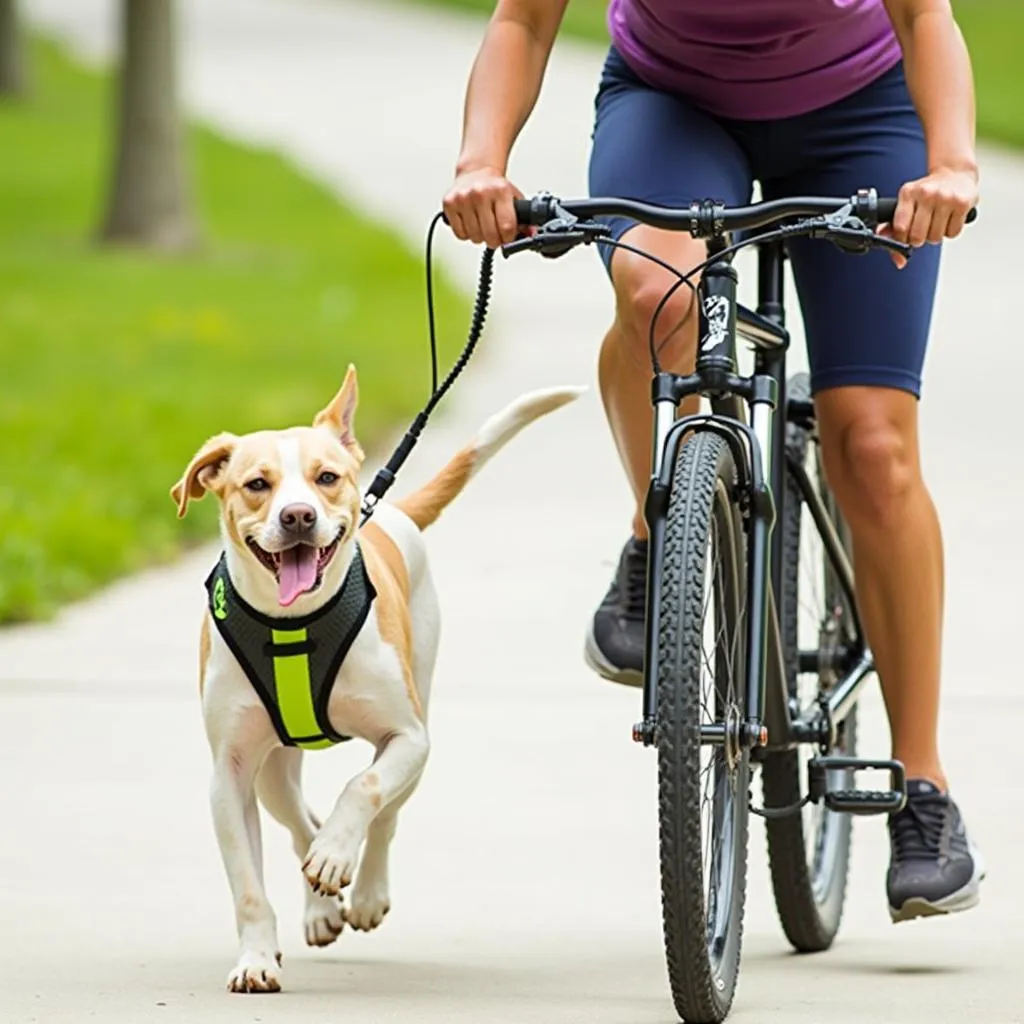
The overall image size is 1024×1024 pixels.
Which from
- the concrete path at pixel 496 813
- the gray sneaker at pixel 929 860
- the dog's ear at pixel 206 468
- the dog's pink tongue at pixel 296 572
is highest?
the dog's ear at pixel 206 468

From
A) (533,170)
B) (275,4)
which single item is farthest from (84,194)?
(275,4)

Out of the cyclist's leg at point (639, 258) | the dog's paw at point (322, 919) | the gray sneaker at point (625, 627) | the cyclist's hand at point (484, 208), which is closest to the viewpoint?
the cyclist's hand at point (484, 208)

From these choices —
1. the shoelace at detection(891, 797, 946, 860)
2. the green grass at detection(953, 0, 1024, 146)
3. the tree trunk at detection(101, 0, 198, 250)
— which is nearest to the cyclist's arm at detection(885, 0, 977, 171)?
the shoelace at detection(891, 797, 946, 860)

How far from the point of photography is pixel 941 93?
14.1ft

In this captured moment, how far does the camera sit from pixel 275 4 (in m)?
38.1

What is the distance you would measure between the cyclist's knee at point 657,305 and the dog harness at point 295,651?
0.65m

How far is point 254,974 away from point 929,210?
1.68 meters

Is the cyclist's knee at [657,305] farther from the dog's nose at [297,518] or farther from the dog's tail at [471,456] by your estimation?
the dog's tail at [471,456]

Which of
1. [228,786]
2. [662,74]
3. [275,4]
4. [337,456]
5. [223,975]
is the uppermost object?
[275,4]

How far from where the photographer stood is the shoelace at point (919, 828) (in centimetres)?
468

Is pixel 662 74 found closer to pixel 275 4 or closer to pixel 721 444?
pixel 721 444

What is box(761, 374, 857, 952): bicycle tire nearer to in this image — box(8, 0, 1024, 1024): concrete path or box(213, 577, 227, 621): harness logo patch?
box(8, 0, 1024, 1024): concrete path

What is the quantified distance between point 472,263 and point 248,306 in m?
2.99

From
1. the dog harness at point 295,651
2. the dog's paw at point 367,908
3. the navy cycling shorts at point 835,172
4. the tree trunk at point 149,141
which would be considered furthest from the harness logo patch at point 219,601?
the tree trunk at point 149,141
